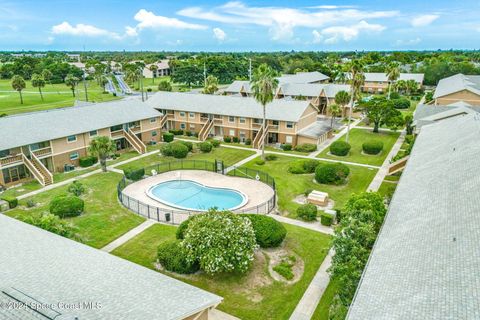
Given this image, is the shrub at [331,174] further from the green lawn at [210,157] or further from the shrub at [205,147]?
the shrub at [205,147]

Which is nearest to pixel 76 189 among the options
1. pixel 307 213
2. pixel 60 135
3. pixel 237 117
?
pixel 60 135

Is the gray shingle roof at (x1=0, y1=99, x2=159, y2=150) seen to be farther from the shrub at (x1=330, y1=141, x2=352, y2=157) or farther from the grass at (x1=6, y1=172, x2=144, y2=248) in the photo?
the shrub at (x1=330, y1=141, x2=352, y2=157)

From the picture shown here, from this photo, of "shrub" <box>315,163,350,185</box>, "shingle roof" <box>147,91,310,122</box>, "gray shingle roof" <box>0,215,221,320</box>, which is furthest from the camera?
"shingle roof" <box>147,91,310,122</box>

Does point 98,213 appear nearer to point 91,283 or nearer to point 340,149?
point 91,283

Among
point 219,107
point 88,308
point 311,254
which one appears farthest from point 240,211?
point 219,107

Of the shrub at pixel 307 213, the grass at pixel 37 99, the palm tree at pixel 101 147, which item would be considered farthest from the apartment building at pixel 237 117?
the grass at pixel 37 99

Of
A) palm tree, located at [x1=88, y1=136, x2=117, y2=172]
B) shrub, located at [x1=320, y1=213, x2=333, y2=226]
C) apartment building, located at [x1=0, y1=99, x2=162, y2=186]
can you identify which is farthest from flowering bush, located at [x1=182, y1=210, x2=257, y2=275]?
apartment building, located at [x1=0, y1=99, x2=162, y2=186]
